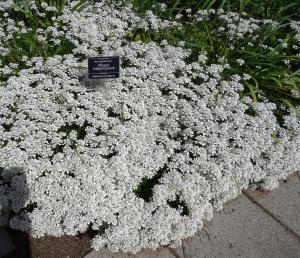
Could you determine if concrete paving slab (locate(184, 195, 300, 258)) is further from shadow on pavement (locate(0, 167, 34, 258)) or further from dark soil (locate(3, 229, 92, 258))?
shadow on pavement (locate(0, 167, 34, 258))

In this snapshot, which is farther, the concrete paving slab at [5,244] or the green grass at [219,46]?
the green grass at [219,46]

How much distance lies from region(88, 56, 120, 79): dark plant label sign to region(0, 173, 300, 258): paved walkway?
5.78ft

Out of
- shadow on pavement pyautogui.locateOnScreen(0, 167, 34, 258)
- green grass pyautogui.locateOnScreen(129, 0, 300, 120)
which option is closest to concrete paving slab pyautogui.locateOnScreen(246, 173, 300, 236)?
green grass pyautogui.locateOnScreen(129, 0, 300, 120)

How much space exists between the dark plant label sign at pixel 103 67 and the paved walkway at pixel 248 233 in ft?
5.78

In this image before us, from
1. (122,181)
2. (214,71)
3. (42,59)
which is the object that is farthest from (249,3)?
(122,181)

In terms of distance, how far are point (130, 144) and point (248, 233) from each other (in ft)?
5.17

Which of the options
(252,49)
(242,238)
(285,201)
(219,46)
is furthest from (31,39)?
(285,201)

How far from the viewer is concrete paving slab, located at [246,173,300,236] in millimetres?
4000

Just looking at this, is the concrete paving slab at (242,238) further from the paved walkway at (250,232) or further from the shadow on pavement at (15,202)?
the shadow on pavement at (15,202)

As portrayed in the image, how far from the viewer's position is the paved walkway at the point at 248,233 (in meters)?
3.57

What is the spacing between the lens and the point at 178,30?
16.1 ft

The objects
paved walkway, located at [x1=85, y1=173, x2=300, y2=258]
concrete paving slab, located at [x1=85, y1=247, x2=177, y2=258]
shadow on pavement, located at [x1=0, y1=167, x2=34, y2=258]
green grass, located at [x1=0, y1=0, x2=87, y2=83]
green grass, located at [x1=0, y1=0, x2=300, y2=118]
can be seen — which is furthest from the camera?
green grass, located at [x1=0, y1=0, x2=300, y2=118]

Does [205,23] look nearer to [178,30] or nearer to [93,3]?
[178,30]

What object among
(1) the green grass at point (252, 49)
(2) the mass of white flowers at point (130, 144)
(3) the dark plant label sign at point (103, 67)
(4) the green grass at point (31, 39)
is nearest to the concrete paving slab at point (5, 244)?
(2) the mass of white flowers at point (130, 144)
